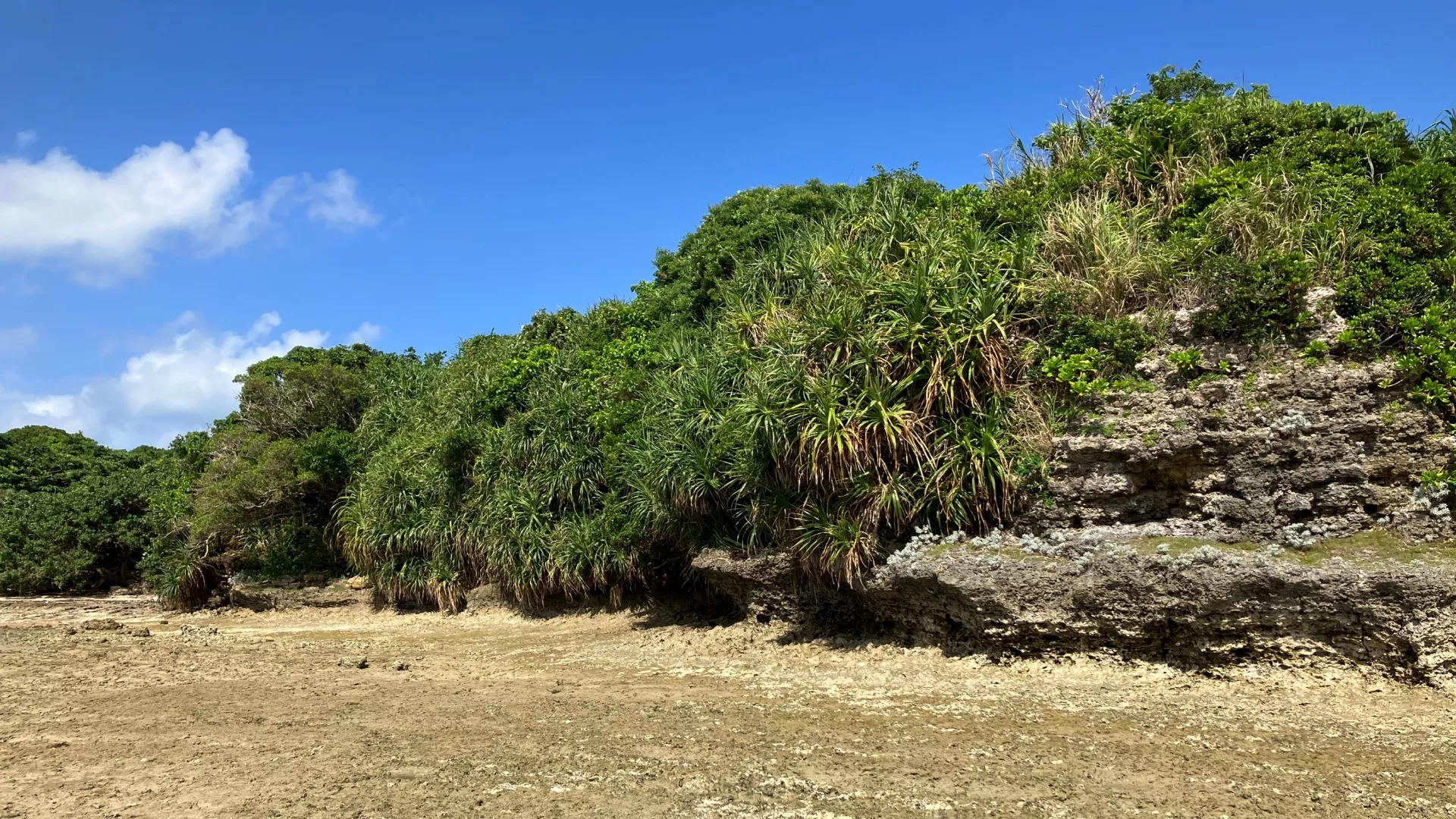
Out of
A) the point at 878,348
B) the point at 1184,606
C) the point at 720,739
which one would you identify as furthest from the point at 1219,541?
the point at 720,739

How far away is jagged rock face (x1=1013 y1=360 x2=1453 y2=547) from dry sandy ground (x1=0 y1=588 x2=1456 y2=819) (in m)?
1.30

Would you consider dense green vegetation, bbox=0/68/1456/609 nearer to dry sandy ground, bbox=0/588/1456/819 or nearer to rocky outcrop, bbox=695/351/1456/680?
rocky outcrop, bbox=695/351/1456/680

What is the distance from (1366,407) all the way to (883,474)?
156 inches

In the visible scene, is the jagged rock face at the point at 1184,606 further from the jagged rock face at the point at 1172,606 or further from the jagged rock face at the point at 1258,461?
the jagged rock face at the point at 1258,461

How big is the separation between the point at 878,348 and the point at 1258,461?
341cm

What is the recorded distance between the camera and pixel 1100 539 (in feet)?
26.9

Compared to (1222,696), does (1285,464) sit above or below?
above

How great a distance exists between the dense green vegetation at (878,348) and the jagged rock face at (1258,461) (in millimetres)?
300

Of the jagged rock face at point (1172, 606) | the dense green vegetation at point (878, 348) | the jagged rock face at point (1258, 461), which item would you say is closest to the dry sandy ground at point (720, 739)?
the jagged rock face at point (1172, 606)

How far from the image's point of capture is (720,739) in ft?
21.4

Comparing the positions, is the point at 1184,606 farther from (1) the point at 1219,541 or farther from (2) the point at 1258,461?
(2) the point at 1258,461

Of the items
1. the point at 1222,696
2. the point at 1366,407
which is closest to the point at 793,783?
the point at 1222,696

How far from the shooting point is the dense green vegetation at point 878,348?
8789 millimetres

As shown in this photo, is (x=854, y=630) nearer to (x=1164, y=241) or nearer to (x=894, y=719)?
(x=894, y=719)
